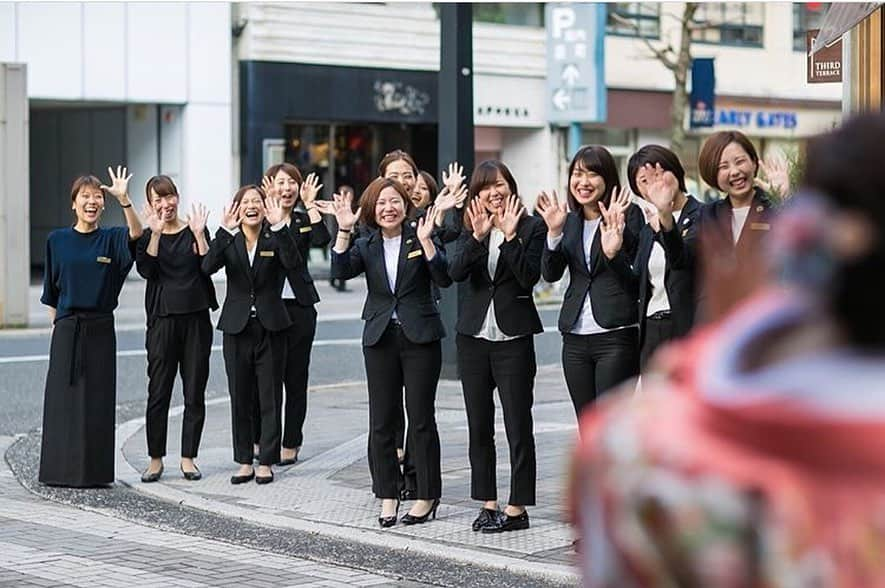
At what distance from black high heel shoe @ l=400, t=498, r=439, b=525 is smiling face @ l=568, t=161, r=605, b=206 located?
6.12 feet

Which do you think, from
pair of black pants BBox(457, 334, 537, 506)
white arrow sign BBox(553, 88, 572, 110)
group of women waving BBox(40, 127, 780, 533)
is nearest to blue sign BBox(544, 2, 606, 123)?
white arrow sign BBox(553, 88, 572, 110)

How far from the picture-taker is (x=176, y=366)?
1046 centimetres

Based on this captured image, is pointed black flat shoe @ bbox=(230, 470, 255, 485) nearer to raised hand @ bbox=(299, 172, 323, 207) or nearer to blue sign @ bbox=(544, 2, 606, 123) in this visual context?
raised hand @ bbox=(299, 172, 323, 207)

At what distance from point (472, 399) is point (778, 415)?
6.76 metres

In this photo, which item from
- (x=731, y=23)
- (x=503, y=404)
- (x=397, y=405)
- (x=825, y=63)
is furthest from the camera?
(x=731, y=23)

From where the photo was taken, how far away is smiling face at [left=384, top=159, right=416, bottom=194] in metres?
9.73

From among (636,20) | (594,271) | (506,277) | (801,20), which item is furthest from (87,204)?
(801,20)

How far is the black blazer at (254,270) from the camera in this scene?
10.2m

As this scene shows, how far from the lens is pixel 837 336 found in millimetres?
1904

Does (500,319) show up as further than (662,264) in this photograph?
Yes

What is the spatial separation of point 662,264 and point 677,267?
0.26m

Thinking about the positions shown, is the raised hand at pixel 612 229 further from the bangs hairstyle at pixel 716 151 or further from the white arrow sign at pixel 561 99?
the white arrow sign at pixel 561 99

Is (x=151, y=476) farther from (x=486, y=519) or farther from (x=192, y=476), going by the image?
(x=486, y=519)

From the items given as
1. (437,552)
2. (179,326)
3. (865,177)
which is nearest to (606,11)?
(179,326)
